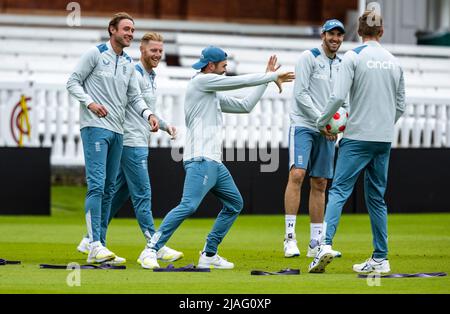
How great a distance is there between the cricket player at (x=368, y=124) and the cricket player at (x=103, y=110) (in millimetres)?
1890

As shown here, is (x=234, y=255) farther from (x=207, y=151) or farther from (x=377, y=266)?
(x=377, y=266)

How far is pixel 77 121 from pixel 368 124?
10456 mm

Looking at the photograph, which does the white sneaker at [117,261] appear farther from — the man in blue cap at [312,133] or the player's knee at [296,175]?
the player's knee at [296,175]

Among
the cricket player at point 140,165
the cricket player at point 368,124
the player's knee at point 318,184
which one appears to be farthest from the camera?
the player's knee at point 318,184

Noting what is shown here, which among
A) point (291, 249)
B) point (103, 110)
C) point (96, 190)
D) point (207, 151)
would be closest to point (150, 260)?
point (96, 190)

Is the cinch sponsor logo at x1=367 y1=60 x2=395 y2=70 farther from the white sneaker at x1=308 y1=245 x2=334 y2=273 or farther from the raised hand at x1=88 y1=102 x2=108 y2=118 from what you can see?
the raised hand at x1=88 y1=102 x2=108 y2=118

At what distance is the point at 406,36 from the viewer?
29094mm

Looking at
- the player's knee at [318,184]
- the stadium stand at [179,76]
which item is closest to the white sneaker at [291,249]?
the player's knee at [318,184]

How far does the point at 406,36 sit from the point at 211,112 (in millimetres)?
18887

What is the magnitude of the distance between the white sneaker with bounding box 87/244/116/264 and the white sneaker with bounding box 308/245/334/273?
194 centimetres

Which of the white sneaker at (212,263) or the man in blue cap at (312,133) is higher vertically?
the man in blue cap at (312,133)

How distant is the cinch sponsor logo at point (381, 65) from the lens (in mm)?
10422

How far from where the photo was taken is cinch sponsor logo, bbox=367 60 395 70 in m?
10.4

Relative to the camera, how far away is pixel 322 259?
10266mm
